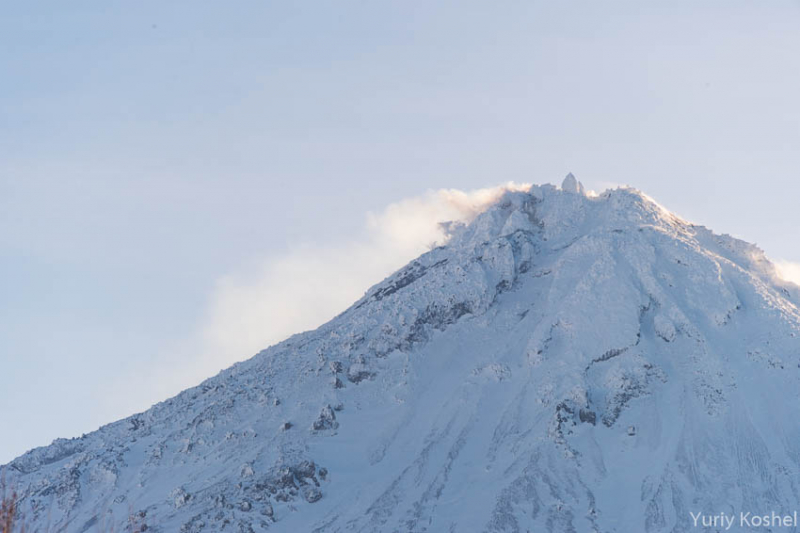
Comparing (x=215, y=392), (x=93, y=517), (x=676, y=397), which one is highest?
(x=215, y=392)

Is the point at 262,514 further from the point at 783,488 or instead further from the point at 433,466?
the point at 783,488

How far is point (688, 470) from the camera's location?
14625cm

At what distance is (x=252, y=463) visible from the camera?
15100 centimetres

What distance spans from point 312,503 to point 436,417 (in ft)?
86.0

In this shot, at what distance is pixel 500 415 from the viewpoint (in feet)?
525

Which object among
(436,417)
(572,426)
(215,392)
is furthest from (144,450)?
(572,426)

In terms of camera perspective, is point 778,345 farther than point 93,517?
Yes

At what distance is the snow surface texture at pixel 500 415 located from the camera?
470 feet

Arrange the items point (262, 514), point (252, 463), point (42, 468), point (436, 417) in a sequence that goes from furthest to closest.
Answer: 1. point (42, 468)
2. point (436, 417)
3. point (252, 463)
4. point (262, 514)

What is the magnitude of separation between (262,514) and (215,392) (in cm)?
4410

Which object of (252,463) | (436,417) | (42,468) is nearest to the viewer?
(252,463)

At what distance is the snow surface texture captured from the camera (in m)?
143

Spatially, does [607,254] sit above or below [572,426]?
above

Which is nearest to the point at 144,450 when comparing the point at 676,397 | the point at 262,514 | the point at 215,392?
the point at 215,392
